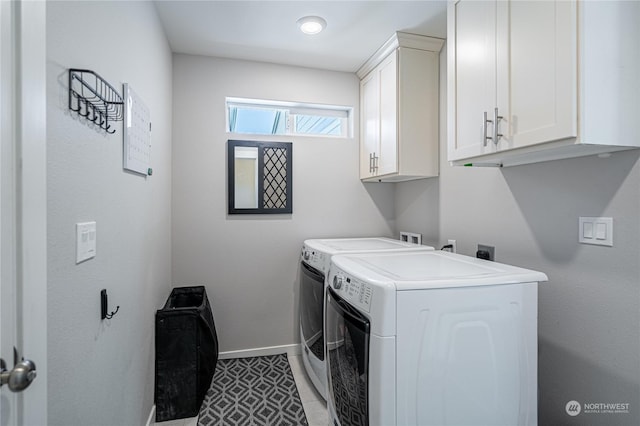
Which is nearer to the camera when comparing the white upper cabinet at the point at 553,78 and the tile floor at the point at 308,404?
the white upper cabinet at the point at 553,78

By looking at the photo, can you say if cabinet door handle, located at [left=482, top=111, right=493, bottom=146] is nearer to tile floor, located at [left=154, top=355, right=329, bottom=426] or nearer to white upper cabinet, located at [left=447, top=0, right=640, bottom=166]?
white upper cabinet, located at [left=447, top=0, right=640, bottom=166]

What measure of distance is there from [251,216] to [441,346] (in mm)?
1879

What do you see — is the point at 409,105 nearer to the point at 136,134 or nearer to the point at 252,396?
the point at 136,134

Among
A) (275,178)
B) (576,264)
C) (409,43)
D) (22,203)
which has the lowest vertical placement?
(576,264)

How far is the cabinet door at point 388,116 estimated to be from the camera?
2.31m

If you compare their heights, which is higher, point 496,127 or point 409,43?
point 409,43

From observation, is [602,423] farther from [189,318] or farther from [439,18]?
[439,18]

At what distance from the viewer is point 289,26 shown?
213cm

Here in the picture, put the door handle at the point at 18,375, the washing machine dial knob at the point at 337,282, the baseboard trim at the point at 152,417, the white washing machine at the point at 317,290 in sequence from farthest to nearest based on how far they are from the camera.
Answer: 1. the white washing machine at the point at 317,290
2. the baseboard trim at the point at 152,417
3. the washing machine dial knob at the point at 337,282
4. the door handle at the point at 18,375

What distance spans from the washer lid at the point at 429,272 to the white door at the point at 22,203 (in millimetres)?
961

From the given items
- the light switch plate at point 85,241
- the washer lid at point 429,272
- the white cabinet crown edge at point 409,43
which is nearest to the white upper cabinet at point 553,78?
the washer lid at point 429,272

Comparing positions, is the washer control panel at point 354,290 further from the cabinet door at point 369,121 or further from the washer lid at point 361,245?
the cabinet door at point 369,121

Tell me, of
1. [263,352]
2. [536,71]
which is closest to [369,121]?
[536,71]

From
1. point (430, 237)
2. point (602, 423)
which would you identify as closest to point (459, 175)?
point (430, 237)
